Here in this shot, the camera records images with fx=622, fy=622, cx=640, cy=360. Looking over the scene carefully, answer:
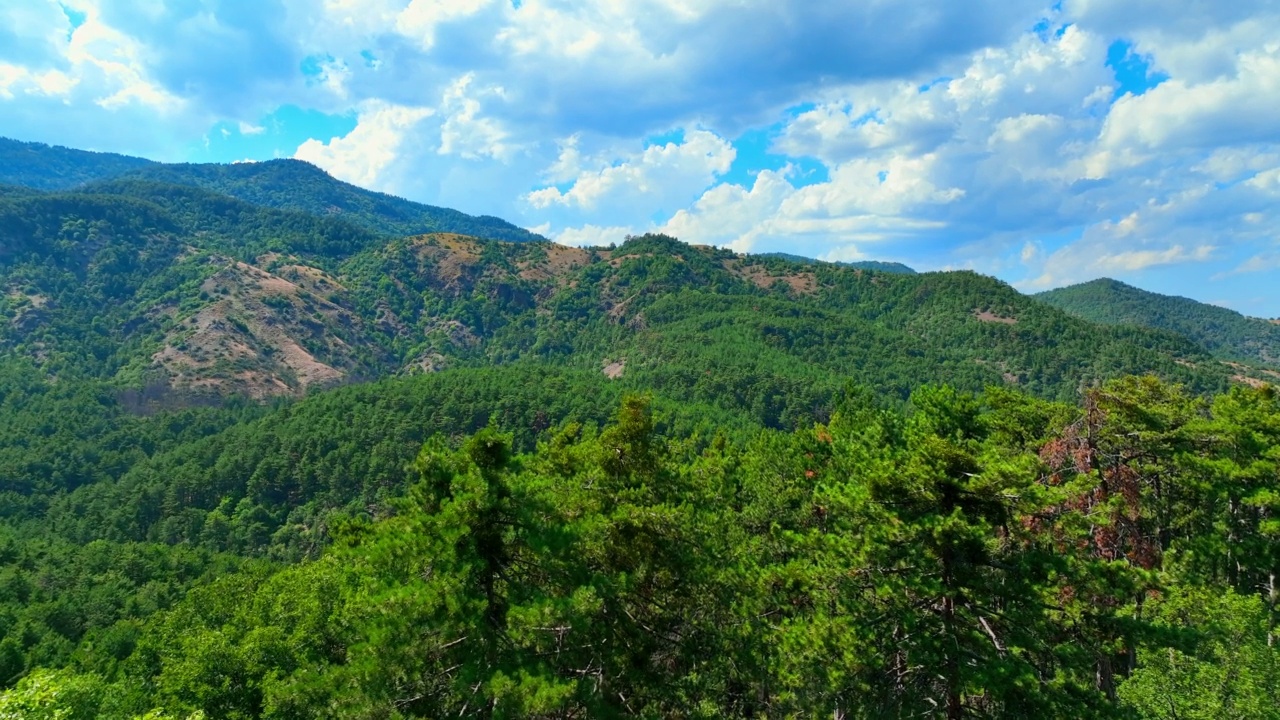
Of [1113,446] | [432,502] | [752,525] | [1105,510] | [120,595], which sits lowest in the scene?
[120,595]

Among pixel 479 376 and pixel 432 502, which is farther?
pixel 479 376

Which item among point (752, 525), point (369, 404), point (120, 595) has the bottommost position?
point (120, 595)

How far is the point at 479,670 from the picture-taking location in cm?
1394

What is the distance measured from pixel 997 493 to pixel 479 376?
158 meters

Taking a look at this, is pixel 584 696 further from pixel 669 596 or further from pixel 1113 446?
pixel 1113 446

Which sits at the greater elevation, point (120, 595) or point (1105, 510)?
point (1105, 510)

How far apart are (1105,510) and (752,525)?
54.5 ft

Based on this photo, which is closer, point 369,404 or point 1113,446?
point 1113,446

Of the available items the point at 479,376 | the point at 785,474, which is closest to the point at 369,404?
the point at 479,376

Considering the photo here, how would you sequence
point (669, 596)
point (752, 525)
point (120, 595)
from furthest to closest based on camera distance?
point (120, 595) → point (752, 525) → point (669, 596)

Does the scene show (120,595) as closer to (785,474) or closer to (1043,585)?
(785,474)

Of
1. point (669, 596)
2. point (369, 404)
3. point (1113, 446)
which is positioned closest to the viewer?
point (669, 596)

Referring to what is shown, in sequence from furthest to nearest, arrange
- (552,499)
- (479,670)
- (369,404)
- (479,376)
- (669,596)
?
(479,376)
(369,404)
(669,596)
(552,499)
(479,670)

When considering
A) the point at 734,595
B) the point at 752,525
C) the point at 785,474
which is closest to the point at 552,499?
the point at 734,595
